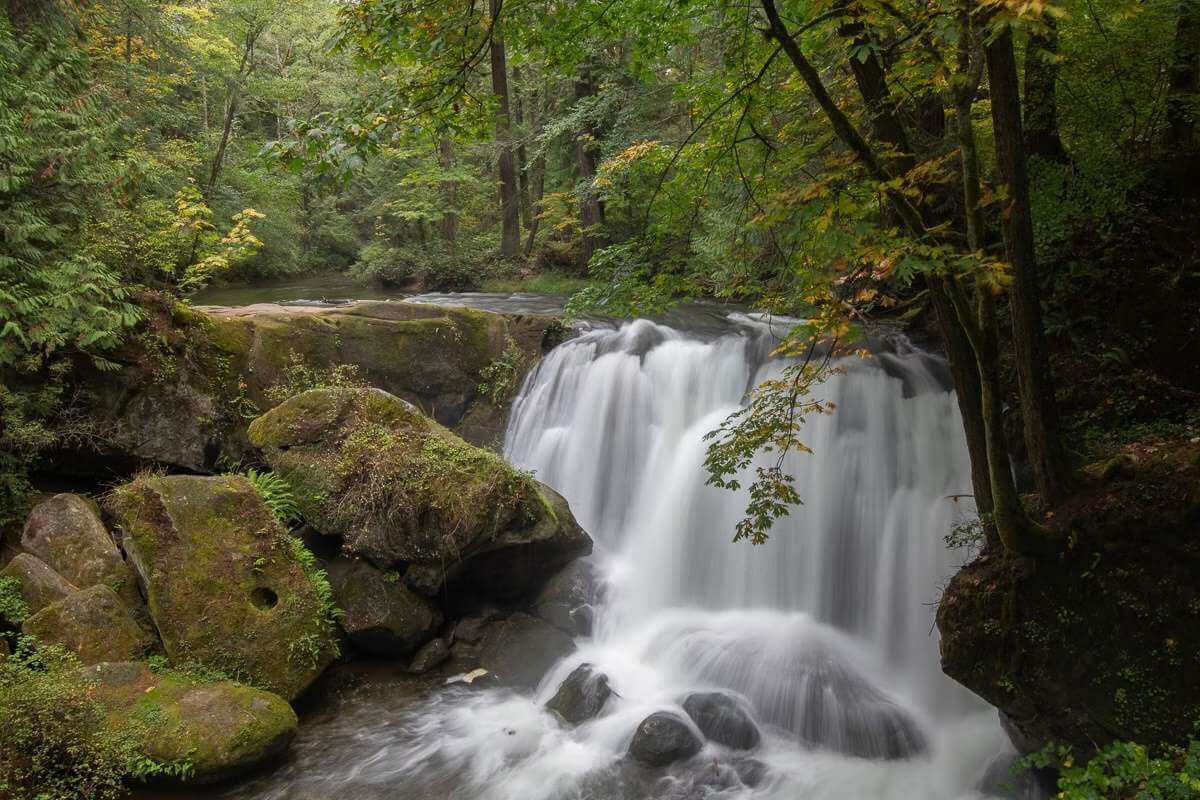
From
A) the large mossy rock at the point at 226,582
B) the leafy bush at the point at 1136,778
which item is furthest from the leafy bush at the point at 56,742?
the leafy bush at the point at 1136,778

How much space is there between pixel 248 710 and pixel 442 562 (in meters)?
2.26

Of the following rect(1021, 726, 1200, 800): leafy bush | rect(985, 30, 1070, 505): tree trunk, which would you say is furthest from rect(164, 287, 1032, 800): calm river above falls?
rect(985, 30, 1070, 505): tree trunk

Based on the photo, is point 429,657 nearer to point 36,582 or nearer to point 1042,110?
point 36,582

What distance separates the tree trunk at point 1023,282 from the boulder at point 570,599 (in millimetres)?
4685

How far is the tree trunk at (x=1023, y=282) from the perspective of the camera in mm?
3744

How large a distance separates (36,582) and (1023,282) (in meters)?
7.67

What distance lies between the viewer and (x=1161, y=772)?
127 inches

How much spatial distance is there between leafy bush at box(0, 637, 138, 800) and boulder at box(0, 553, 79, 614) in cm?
95

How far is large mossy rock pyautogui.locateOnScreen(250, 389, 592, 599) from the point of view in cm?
707

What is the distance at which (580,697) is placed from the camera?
6344mm

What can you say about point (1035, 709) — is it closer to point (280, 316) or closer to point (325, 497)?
point (325, 497)

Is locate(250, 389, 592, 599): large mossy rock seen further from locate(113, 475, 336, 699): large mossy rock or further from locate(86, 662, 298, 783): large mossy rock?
locate(86, 662, 298, 783): large mossy rock

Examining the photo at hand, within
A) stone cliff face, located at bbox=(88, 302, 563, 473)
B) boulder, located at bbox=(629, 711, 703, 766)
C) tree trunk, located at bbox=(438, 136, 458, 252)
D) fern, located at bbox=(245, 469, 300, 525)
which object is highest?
tree trunk, located at bbox=(438, 136, 458, 252)

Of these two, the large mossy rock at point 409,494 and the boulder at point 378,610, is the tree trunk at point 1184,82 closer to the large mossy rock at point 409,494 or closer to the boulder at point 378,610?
the large mossy rock at point 409,494
